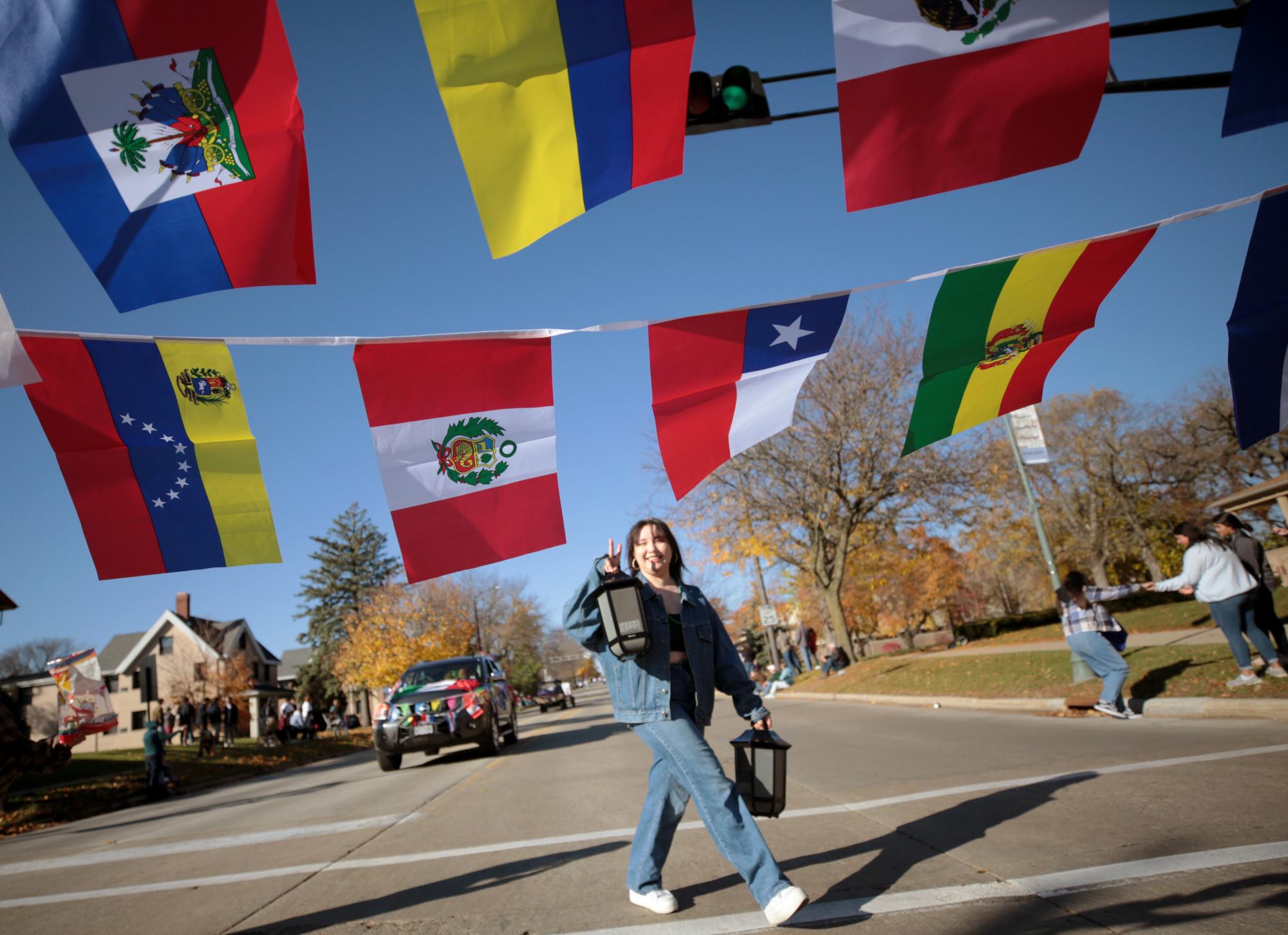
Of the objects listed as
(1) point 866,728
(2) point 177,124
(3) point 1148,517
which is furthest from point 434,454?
(3) point 1148,517

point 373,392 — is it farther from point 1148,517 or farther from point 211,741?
point 1148,517

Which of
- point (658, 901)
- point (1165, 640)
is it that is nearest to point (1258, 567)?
point (1165, 640)

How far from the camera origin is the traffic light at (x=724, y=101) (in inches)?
177

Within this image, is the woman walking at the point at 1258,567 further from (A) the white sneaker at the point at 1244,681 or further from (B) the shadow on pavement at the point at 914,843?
(B) the shadow on pavement at the point at 914,843

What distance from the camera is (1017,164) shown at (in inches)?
156

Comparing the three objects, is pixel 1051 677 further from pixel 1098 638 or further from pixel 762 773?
pixel 762 773

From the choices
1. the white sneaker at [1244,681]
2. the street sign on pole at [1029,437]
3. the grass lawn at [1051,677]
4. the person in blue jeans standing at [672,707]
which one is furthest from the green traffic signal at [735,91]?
the street sign on pole at [1029,437]

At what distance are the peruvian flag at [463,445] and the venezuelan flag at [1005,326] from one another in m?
2.94

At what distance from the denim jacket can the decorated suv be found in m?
9.88

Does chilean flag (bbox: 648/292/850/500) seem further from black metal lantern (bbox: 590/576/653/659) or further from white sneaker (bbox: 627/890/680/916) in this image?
white sneaker (bbox: 627/890/680/916)

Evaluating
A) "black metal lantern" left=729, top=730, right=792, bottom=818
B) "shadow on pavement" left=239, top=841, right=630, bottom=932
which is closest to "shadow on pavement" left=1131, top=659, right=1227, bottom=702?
"shadow on pavement" left=239, top=841, right=630, bottom=932

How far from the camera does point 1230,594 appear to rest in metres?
7.61

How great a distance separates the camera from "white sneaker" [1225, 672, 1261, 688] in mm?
7605

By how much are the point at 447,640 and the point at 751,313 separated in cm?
3863
